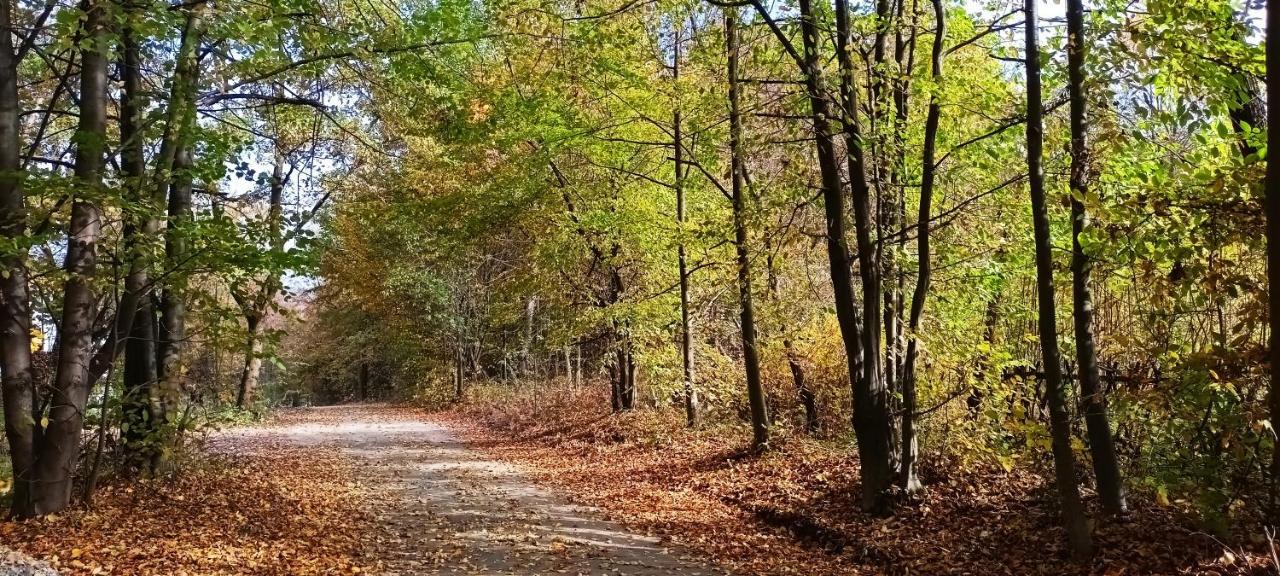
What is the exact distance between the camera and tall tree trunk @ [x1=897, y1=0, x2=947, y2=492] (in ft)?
27.3

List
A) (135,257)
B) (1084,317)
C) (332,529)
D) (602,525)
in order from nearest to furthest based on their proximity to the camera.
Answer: (1084,317) < (135,257) < (332,529) < (602,525)

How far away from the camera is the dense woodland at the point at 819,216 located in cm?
566

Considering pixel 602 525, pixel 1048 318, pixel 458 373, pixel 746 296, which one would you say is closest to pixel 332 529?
pixel 602 525

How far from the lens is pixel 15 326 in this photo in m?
7.31

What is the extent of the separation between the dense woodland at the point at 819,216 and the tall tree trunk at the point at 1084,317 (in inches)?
1.1

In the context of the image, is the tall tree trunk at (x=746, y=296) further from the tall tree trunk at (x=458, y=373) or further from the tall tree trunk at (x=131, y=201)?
the tall tree trunk at (x=458, y=373)

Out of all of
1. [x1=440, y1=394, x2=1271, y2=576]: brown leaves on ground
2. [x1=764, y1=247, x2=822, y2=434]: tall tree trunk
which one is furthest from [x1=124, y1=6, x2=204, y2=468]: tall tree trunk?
[x1=764, y1=247, x2=822, y2=434]: tall tree trunk

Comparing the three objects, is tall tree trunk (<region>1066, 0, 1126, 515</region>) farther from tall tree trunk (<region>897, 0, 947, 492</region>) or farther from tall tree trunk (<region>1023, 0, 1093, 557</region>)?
tall tree trunk (<region>897, 0, 947, 492</region>)

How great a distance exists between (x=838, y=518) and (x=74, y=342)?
7704mm

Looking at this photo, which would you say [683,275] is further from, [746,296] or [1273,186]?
[1273,186]

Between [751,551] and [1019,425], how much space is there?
308 centimetres

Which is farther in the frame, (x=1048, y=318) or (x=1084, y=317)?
(x=1084, y=317)

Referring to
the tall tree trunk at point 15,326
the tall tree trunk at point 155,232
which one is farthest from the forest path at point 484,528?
the tall tree trunk at point 15,326

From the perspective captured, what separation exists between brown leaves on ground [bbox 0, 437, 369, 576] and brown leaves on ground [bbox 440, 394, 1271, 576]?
11.0 feet
